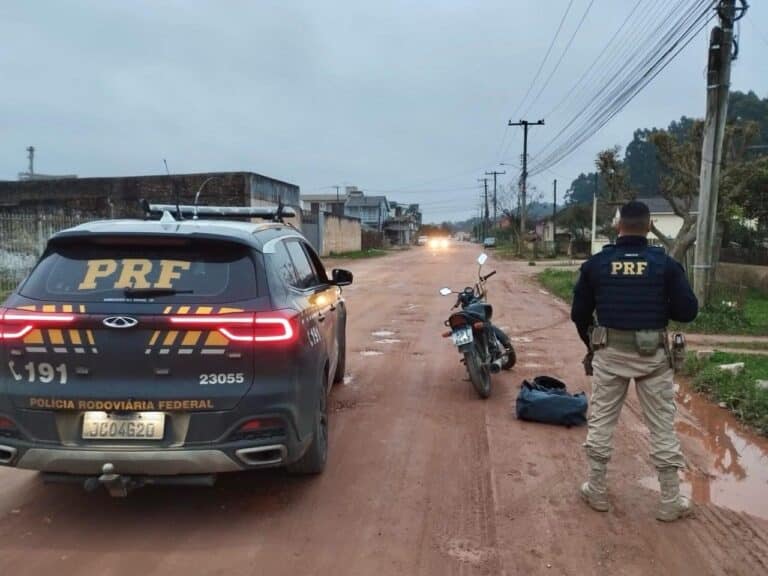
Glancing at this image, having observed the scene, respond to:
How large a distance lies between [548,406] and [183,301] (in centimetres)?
368

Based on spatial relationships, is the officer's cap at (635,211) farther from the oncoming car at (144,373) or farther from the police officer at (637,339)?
the oncoming car at (144,373)

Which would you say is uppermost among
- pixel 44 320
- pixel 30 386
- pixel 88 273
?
pixel 88 273

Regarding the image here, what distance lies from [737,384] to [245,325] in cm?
573

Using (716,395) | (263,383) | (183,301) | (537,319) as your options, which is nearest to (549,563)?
(263,383)

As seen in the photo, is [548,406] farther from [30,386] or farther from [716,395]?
[30,386]

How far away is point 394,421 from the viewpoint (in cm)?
604

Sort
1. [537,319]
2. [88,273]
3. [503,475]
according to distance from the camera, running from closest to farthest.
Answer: [88,273] < [503,475] < [537,319]

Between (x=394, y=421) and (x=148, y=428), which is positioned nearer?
(x=148, y=428)

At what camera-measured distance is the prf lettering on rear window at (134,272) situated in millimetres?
3719

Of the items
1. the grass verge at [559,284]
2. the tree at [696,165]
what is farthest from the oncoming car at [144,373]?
the tree at [696,165]

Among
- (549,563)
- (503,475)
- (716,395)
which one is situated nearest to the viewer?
(549,563)

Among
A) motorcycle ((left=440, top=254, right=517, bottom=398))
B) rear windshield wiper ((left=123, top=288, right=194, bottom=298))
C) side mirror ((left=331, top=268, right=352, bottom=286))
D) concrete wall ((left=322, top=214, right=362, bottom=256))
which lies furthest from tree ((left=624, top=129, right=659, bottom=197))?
rear windshield wiper ((left=123, top=288, right=194, bottom=298))

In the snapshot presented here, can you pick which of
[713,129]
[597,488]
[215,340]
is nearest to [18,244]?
[215,340]

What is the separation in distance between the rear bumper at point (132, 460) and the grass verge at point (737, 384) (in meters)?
4.76
